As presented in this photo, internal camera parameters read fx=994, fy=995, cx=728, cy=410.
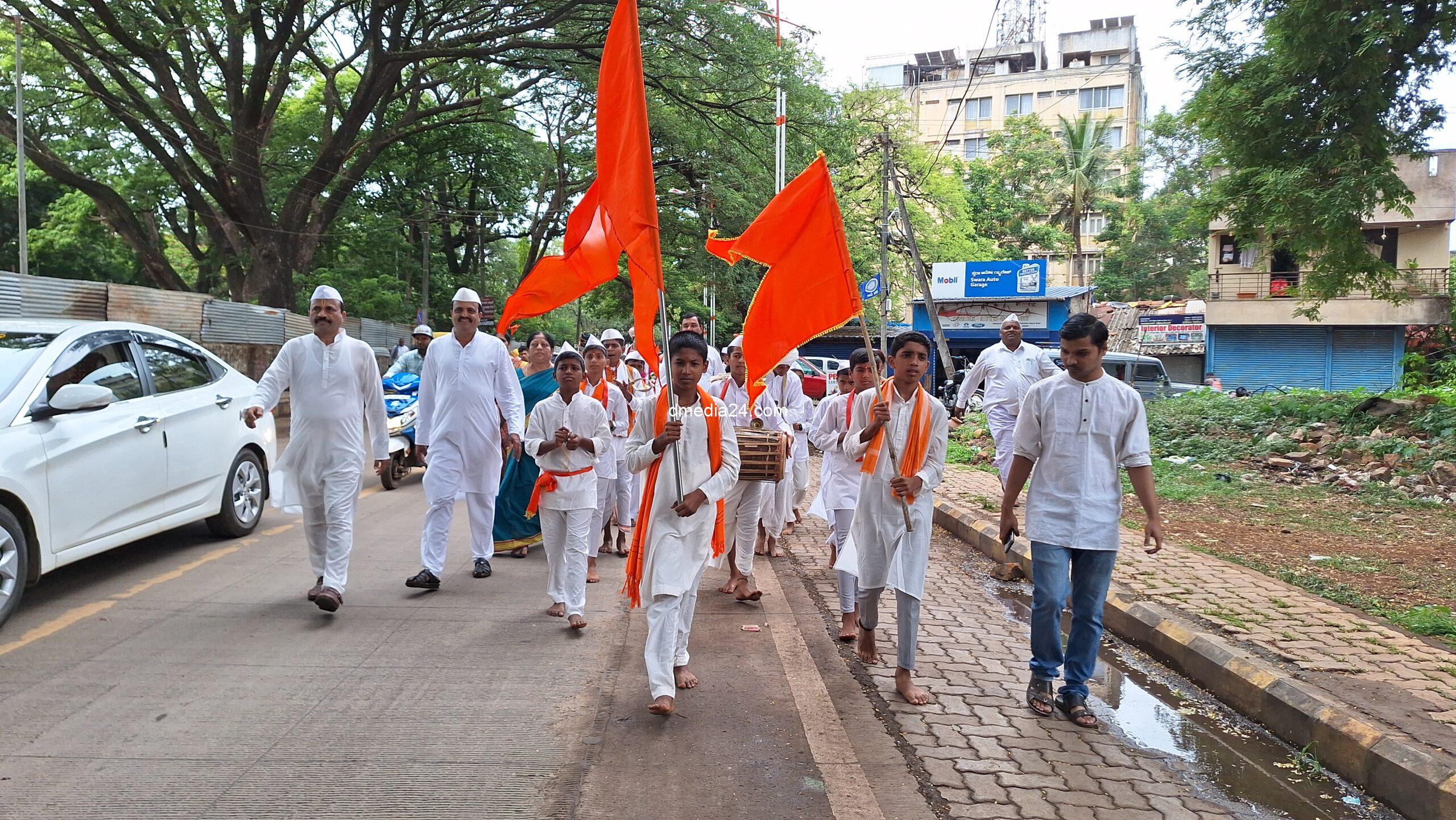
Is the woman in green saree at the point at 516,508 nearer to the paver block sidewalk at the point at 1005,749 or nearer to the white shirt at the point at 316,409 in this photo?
the white shirt at the point at 316,409

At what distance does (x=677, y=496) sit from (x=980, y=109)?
201 feet

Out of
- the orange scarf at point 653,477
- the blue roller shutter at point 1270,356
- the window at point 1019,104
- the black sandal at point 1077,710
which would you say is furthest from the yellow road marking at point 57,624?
the window at point 1019,104

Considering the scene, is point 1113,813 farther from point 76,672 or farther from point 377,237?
point 377,237

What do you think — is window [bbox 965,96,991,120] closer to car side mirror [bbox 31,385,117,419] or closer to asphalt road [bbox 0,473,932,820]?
asphalt road [bbox 0,473,932,820]

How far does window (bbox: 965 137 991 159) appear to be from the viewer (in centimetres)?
5967

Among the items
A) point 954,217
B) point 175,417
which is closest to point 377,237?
point 954,217

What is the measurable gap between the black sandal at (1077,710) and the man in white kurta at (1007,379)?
14.0 feet

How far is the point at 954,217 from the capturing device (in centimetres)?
3962

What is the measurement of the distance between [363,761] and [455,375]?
3483 mm

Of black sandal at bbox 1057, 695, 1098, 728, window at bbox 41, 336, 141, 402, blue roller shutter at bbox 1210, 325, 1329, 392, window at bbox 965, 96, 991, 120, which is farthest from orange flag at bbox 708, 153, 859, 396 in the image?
window at bbox 965, 96, 991, 120

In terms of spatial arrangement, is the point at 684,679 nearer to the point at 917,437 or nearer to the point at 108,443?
the point at 917,437

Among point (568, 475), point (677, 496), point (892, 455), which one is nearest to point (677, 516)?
point (677, 496)

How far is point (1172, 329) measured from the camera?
107ft

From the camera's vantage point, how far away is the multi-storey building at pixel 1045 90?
58156 millimetres
